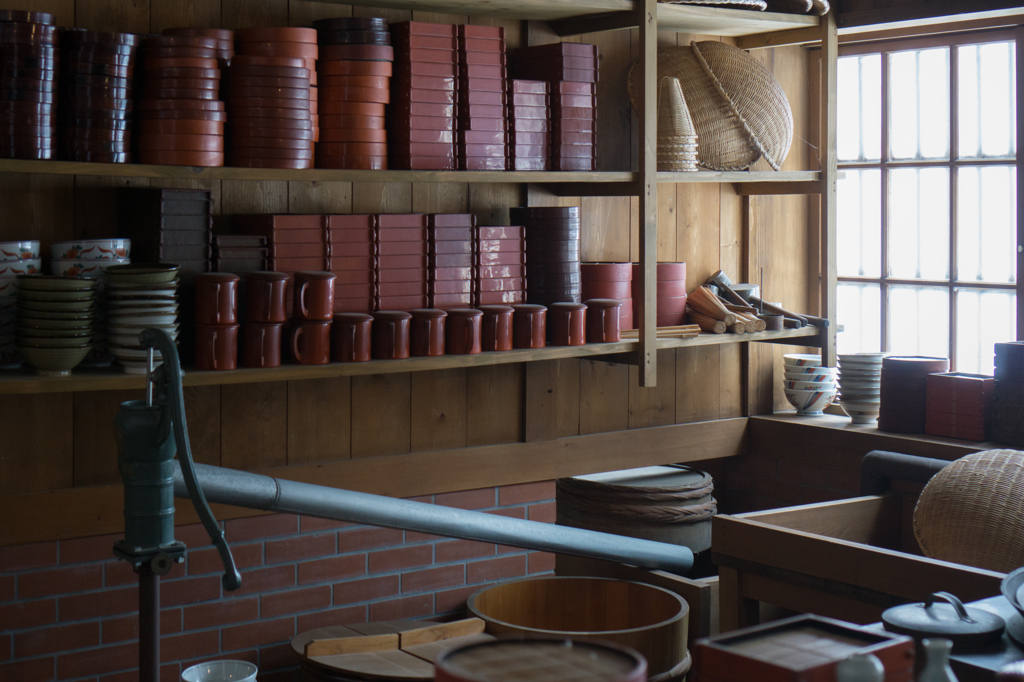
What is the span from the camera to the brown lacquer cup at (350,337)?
2355 millimetres

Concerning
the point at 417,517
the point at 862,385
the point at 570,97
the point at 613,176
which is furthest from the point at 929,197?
the point at 417,517

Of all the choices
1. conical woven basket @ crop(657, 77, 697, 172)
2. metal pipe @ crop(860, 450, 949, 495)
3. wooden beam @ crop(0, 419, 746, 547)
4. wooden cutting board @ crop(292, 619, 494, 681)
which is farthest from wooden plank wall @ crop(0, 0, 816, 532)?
metal pipe @ crop(860, 450, 949, 495)

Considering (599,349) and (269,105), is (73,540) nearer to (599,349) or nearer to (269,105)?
(269,105)

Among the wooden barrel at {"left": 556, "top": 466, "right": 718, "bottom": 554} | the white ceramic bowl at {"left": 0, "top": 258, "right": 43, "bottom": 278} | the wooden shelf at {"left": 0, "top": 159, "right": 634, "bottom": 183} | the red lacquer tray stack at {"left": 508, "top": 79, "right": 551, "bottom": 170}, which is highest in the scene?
the red lacquer tray stack at {"left": 508, "top": 79, "right": 551, "bottom": 170}

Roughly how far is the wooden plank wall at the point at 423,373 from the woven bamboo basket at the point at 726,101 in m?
0.15

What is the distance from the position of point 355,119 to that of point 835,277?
158 centimetres

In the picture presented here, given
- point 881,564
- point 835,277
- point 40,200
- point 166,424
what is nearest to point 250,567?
point 40,200

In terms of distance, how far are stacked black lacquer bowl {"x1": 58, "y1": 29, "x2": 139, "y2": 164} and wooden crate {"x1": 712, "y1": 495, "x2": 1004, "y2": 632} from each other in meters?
1.57

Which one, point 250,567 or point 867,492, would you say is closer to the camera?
point 250,567

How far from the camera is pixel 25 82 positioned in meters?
2.00

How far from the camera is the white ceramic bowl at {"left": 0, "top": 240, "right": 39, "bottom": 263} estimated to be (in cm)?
210

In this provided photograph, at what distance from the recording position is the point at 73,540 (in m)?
2.36

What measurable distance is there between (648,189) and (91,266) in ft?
4.52

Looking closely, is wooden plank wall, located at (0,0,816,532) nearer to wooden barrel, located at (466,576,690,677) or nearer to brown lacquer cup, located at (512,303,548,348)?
brown lacquer cup, located at (512,303,548,348)
